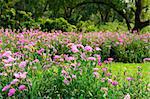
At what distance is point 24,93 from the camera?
13.8 feet

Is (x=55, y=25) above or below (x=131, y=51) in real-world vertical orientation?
above

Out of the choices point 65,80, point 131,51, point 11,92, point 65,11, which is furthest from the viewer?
point 65,11

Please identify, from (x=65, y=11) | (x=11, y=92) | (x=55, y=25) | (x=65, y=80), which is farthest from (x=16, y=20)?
(x=11, y=92)

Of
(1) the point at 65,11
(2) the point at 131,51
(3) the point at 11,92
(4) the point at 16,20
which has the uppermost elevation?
(3) the point at 11,92

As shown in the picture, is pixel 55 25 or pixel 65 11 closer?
pixel 55 25

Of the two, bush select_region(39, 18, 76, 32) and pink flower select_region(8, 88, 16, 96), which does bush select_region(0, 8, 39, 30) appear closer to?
bush select_region(39, 18, 76, 32)

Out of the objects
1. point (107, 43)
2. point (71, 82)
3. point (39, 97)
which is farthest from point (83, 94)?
Answer: point (107, 43)

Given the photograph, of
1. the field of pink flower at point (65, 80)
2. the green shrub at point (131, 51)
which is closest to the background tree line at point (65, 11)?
the green shrub at point (131, 51)

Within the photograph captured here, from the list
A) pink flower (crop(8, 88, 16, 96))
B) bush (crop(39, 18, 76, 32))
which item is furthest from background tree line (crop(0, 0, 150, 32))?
pink flower (crop(8, 88, 16, 96))

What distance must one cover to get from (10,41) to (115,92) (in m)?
6.40

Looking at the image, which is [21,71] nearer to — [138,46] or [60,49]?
[60,49]

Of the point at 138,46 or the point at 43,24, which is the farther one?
the point at 43,24

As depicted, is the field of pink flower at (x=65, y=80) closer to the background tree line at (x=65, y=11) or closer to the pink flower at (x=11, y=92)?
the pink flower at (x=11, y=92)

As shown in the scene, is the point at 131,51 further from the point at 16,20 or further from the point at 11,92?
the point at 11,92
